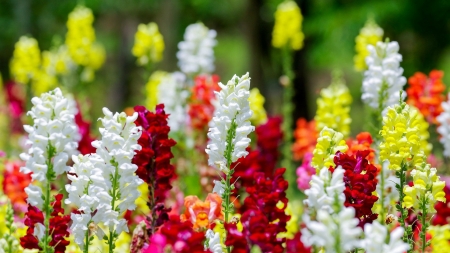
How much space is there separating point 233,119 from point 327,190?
88cm

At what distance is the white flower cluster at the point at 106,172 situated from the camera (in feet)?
11.7

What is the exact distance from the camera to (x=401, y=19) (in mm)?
12477

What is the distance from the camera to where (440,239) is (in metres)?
4.43

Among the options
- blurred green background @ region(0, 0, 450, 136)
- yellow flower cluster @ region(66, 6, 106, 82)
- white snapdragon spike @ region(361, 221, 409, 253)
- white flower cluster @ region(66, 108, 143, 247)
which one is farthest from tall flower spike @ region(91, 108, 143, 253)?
blurred green background @ region(0, 0, 450, 136)

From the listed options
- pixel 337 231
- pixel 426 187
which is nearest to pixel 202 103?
pixel 426 187

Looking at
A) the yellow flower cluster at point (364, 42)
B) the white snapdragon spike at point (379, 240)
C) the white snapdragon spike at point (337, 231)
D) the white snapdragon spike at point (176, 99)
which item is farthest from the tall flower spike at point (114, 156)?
the white snapdragon spike at point (176, 99)

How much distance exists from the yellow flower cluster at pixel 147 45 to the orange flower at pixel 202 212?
13.1ft

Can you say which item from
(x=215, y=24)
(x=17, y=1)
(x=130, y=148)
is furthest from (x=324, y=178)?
(x=215, y=24)

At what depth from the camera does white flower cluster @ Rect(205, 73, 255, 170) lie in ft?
12.1

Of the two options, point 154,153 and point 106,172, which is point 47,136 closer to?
point 106,172

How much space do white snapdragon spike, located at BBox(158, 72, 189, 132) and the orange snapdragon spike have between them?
2392 millimetres

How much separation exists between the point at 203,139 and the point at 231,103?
12.2 feet

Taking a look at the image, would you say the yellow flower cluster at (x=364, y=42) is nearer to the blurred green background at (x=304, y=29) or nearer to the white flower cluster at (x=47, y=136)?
the blurred green background at (x=304, y=29)

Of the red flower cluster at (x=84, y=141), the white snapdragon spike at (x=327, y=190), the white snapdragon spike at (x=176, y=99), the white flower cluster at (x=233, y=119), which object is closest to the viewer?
the white snapdragon spike at (x=327, y=190)
